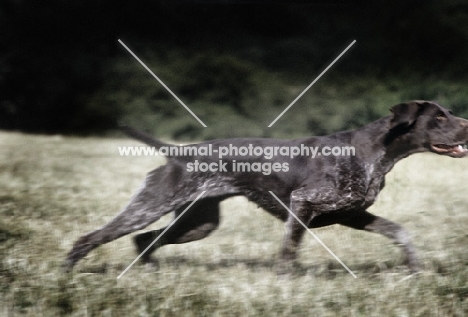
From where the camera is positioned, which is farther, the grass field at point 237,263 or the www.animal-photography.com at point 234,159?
the www.animal-photography.com at point 234,159

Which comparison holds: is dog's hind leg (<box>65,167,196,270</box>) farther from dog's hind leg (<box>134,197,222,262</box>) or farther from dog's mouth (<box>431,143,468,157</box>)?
dog's mouth (<box>431,143,468,157</box>)

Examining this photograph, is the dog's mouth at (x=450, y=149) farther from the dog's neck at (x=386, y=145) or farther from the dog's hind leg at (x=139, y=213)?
the dog's hind leg at (x=139, y=213)

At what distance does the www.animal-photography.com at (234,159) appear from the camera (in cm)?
403

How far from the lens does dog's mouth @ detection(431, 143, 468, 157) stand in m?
4.29

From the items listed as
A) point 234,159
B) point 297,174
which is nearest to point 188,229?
point 234,159

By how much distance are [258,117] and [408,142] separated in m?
4.73

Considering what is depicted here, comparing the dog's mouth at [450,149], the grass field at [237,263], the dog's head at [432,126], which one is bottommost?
the grass field at [237,263]

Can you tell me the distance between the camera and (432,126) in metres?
4.32

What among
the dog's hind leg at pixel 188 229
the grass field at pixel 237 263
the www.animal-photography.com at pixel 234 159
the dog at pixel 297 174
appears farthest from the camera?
the dog's hind leg at pixel 188 229

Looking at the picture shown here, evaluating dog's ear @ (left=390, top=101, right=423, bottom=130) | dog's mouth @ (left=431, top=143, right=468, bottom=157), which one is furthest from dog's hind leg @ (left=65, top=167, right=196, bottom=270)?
dog's mouth @ (left=431, top=143, right=468, bottom=157)

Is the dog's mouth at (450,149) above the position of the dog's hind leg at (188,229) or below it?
above

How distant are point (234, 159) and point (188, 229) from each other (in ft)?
2.07

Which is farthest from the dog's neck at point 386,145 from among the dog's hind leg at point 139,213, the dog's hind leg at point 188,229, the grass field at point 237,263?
the dog's hind leg at point 139,213

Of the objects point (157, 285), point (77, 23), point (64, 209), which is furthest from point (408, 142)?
point (77, 23)
